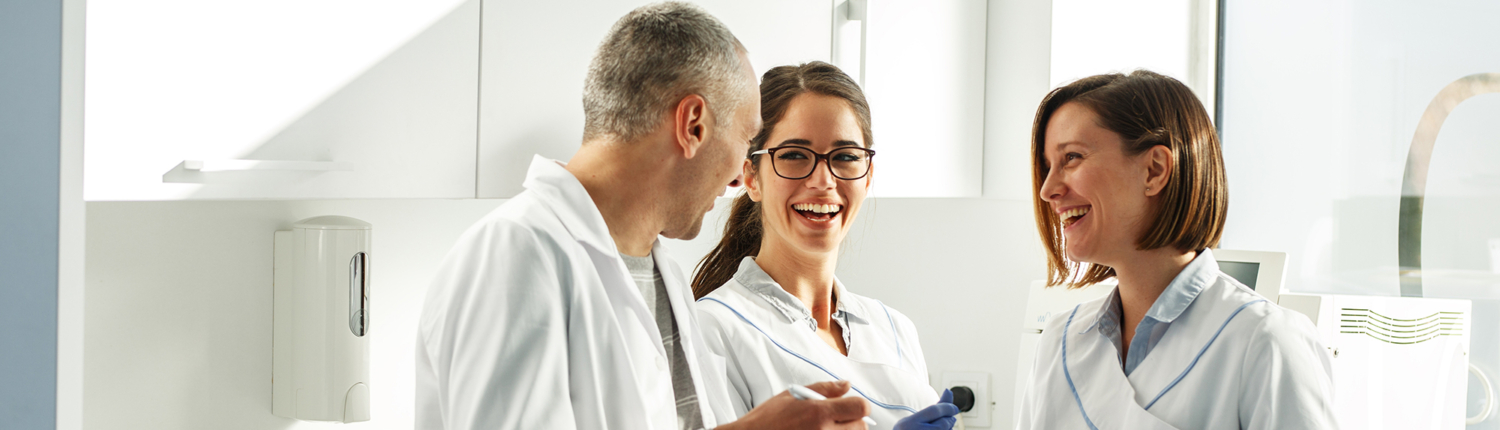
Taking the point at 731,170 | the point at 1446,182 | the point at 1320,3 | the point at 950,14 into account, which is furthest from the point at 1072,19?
the point at 731,170

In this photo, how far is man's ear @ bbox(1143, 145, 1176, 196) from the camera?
118cm

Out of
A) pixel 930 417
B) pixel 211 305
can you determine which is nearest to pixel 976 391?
pixel 930 417

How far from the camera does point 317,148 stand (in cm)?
100

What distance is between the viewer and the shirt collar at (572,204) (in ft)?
2.81

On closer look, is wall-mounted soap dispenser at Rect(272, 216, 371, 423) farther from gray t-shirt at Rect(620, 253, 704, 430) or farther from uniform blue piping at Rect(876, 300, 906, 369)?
uniform blue piping at Rect(876, 300, 906, 369)

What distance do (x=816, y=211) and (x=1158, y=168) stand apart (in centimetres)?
45

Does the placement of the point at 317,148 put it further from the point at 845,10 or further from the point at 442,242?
the point at 845,10

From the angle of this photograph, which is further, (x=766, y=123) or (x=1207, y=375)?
(x=766, y=123)

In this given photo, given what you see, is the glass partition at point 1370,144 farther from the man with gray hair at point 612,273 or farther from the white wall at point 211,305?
the white wall at point 211,305

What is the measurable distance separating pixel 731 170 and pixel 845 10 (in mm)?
776

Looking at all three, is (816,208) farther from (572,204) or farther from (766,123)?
(572,204)

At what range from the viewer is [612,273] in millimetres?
890

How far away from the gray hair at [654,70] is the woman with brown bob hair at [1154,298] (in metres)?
0.55

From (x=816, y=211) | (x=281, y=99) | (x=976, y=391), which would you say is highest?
(x=281, y=99)
